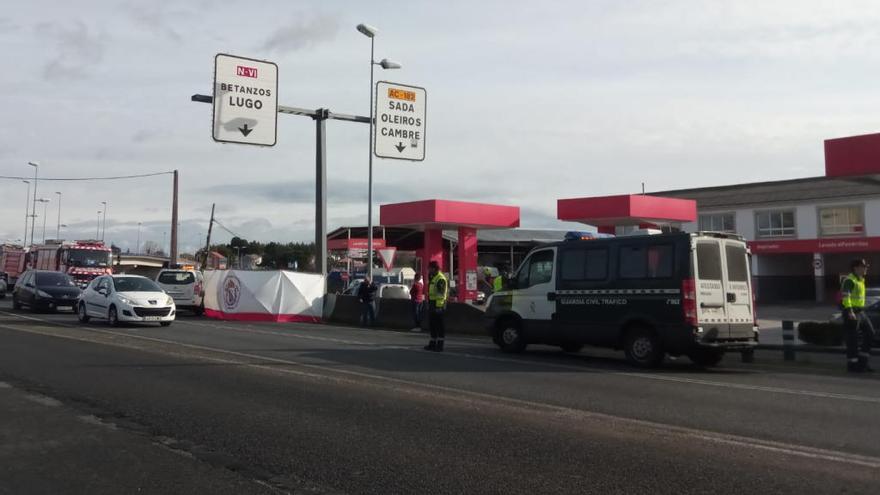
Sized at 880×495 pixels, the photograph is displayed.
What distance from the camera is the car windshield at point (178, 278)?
87.9 feet

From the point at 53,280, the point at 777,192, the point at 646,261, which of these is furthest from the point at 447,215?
the point at 777,192

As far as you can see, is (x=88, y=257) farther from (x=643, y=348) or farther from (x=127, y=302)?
(x=643, y=348)

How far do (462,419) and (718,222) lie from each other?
42.7 m

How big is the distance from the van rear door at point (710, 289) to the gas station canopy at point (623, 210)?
1713cm

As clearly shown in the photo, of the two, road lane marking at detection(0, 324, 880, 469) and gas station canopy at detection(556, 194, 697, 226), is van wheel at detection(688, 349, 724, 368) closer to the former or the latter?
road lane marking at detection(0, 324, 880, 469)

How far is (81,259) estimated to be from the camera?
3566 centimetres

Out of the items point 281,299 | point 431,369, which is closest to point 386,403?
point 431,369

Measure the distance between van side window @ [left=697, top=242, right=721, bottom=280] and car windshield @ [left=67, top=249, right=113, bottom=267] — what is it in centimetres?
3134

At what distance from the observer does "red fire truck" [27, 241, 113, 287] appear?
116ft

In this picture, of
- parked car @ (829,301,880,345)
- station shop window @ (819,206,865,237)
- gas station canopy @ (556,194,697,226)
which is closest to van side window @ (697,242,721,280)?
parked car @ (829,301,880,345)

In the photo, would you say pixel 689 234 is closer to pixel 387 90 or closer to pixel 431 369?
pixel 431 369

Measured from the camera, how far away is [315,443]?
6.74 metres

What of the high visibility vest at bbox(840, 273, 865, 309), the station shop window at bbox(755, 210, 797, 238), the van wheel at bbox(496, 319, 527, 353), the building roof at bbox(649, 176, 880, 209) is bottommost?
the van wheel at bbox(496, 319, 527, 353)

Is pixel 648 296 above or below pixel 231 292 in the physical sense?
below
